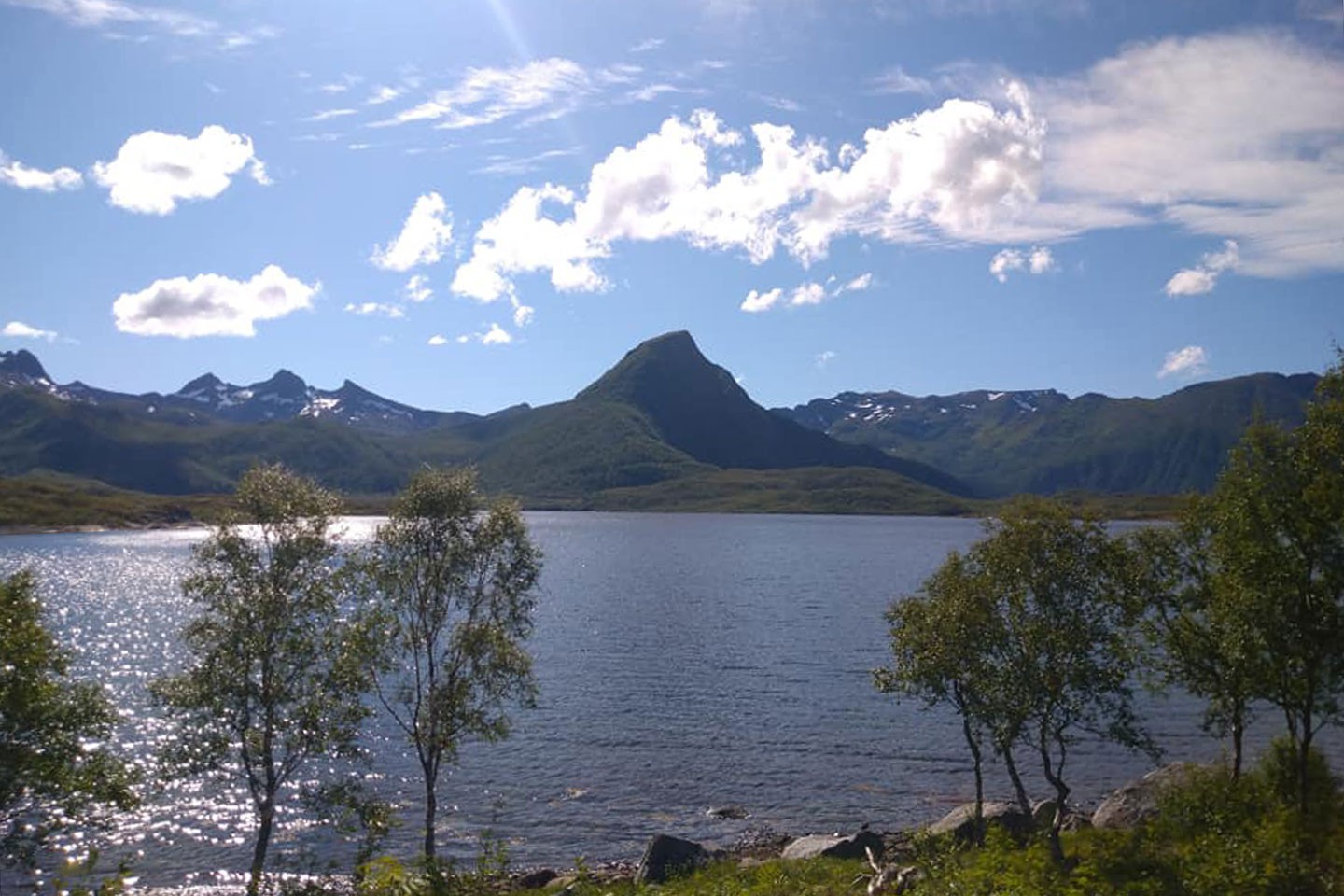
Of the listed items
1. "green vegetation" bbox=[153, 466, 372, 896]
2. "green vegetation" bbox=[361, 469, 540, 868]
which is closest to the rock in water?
"green vegetation" bbox=[361, 469, 540, 868]

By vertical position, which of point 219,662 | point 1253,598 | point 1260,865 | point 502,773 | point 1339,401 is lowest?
point 502,773

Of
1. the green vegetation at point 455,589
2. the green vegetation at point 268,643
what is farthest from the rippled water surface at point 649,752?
the green vegetation at point 268,643

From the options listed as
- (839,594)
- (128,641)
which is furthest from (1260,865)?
(839,594)

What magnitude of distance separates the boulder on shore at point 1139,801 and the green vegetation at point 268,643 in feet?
123

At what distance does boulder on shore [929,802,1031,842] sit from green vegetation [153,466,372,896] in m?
30.1

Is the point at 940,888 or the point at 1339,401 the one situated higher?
the point at 1339,401

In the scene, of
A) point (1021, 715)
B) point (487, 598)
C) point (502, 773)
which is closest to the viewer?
point (1021, 715)

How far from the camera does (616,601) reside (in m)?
151

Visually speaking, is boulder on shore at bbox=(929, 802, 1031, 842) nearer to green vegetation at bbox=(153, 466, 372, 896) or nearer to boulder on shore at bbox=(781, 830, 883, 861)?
boulder on shore at bbox=(781, 830, 883, 861)

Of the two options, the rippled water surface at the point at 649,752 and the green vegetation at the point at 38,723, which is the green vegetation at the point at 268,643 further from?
the rippled water surface at the point at 649,752

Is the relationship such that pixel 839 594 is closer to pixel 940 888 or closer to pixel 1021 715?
pixel 1021 715

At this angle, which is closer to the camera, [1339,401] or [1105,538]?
[1339,401]

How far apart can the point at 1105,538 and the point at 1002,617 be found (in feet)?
18.1

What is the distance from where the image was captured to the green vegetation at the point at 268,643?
131 feet
